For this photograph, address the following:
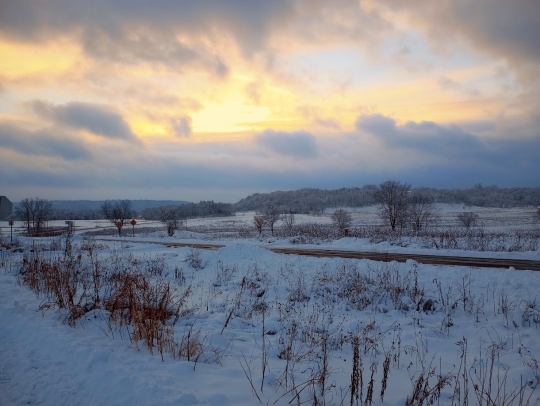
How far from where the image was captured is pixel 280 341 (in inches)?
255

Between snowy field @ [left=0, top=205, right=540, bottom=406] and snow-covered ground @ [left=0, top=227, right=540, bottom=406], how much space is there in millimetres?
29

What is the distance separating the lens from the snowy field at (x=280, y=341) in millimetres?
4309

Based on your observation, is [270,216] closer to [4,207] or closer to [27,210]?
[4,207]

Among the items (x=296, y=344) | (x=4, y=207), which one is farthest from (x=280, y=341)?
(x=4, y=207)

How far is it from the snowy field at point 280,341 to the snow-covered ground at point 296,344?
0.03 metres

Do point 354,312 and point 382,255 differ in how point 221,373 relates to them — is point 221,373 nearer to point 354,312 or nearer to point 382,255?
point 354,312

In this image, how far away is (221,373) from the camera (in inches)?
191

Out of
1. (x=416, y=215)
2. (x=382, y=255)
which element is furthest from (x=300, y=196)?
(x=382, y=255)

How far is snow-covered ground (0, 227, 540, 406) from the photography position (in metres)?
4.33

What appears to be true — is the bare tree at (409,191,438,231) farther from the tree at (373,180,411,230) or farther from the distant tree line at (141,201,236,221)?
the distant tree line at (141,201,236,221)

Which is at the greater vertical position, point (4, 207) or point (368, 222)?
point (4, 207)

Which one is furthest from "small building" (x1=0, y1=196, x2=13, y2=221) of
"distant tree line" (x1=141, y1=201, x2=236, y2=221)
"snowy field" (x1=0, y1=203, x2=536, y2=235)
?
"distant tree line" (x1=141, y1=201, x2=236, y2=221)

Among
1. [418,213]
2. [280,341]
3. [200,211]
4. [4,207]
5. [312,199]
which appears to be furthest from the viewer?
[312,199]

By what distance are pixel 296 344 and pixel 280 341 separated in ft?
1.07
